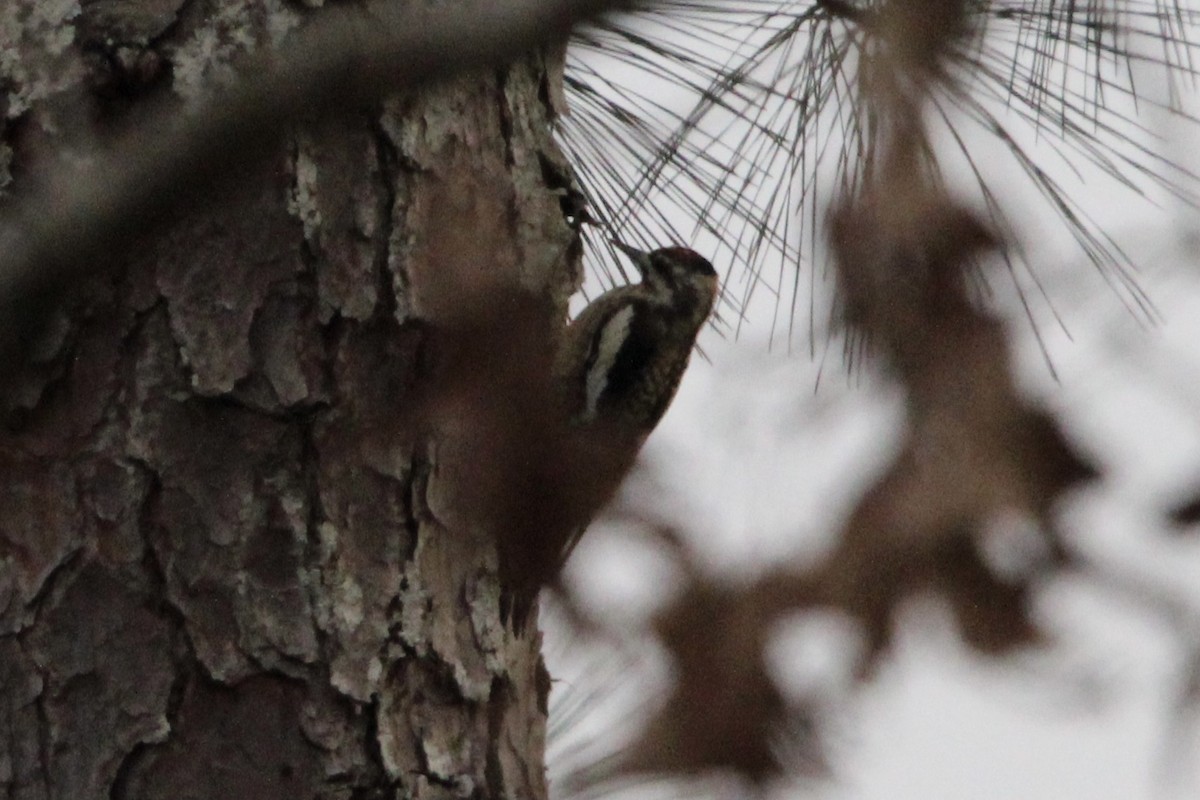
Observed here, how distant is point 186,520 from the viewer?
102 inches

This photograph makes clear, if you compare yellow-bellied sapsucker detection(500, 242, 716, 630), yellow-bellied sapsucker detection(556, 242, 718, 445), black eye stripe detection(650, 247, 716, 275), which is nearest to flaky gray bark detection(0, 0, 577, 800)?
yellow-bellied sapsucker detection(500, 242, 716, 630)

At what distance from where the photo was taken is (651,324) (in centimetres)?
383

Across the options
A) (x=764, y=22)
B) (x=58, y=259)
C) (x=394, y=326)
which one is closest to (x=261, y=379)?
(x=394, y=326)

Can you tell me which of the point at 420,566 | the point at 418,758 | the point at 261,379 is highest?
the point at 261,379

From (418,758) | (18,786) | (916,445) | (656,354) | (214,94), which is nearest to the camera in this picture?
(214,94)

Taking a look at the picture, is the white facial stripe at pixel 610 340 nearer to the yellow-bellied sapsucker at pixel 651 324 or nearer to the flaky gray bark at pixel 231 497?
the yellow-bellied sapsucker at pixel 651 324

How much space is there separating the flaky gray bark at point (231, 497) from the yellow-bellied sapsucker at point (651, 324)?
2.79ft

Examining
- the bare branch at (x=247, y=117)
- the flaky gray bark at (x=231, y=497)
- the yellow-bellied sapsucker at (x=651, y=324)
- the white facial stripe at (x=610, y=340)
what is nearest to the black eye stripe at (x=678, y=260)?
the yellow-bellied sapsucker at (x=651, y=324)

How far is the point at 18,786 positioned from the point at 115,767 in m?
0.14

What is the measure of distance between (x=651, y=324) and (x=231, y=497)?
144 cm

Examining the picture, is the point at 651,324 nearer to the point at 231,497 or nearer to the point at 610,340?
the point at 610,340

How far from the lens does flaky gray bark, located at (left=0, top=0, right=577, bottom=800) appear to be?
253 cm

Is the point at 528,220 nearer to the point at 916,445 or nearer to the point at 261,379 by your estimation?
the point at 261,379

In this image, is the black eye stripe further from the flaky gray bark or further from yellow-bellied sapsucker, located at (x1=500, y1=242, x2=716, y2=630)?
the flaky gray bark
